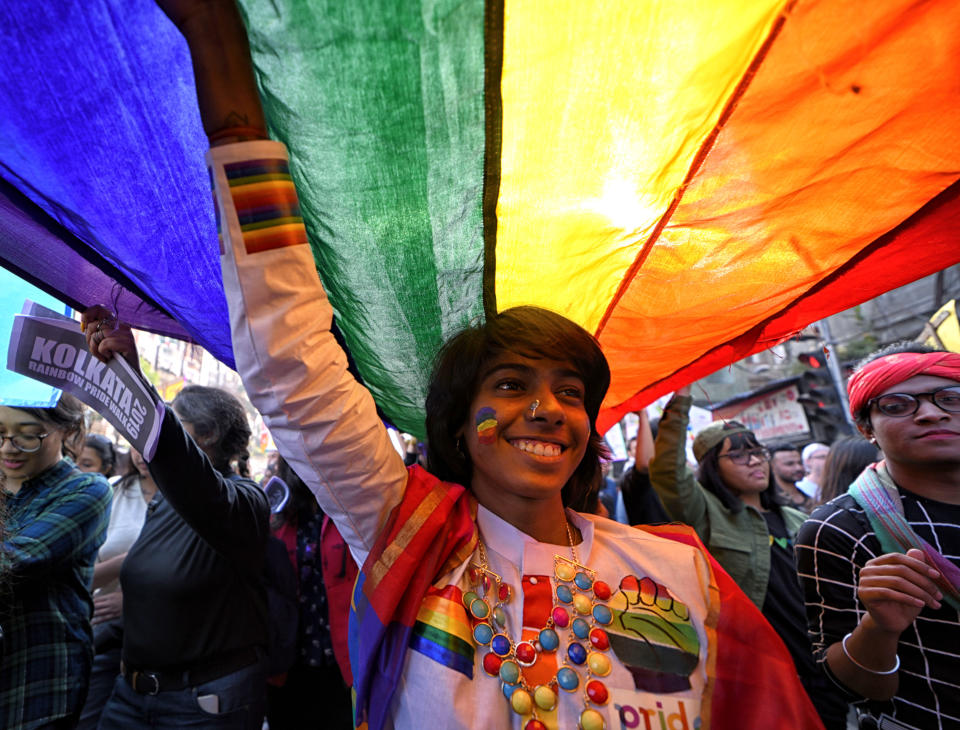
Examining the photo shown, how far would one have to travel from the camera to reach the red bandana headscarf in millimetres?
1854

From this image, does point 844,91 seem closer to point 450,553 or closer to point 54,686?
point 450,553

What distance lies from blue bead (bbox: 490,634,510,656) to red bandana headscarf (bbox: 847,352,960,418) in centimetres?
146

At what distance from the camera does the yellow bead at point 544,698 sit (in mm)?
1197

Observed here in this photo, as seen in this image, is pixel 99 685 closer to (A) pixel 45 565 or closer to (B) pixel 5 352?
(A) pixel 45 565

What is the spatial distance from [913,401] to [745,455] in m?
1.45

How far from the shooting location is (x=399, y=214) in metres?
1.35

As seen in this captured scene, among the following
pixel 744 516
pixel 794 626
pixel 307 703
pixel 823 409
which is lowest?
pixel 307 703

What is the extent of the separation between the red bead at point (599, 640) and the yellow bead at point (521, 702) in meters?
0.18

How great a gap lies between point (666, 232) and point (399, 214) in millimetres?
678

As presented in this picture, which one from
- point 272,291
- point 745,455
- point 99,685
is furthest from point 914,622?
point 99,685

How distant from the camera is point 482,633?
125cm

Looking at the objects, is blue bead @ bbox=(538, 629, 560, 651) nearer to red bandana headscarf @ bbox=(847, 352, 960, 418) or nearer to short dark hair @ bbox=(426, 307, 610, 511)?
→ short dark hair @ bbox=(426, 307, 610, 511)

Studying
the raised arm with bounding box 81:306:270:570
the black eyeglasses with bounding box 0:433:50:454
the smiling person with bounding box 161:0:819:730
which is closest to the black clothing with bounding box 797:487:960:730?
the smiling person with bounding box 161:0:819:730

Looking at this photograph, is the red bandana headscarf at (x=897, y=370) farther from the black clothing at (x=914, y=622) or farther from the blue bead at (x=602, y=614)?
the blue bead at (x=602, y=614)
